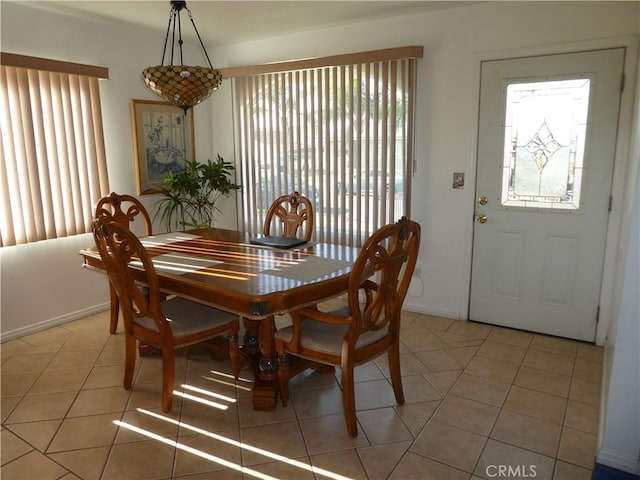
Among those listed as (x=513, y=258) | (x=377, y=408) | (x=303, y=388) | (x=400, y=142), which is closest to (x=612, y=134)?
(x=513, y=258)

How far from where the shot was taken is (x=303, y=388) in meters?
2.59

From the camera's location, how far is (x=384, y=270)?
2031 mm

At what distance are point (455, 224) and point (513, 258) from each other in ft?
1.62

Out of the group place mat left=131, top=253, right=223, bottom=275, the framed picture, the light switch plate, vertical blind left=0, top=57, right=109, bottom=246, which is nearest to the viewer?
place mat left=131, top=253, right=223, bottom=275

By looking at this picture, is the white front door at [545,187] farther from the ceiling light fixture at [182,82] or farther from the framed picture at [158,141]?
the framed picture at [158,141]

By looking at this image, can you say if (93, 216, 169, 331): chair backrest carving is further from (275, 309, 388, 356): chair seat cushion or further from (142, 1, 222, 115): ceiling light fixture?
(142, 1, 222, 115): ceiling light fixture

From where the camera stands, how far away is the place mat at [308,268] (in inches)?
87.0

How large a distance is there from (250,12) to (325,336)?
2.58 m

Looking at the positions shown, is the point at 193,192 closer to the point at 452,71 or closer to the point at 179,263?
the point at 179,263

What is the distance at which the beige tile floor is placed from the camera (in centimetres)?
195

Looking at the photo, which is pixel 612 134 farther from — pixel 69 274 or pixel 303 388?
pixel 69 274

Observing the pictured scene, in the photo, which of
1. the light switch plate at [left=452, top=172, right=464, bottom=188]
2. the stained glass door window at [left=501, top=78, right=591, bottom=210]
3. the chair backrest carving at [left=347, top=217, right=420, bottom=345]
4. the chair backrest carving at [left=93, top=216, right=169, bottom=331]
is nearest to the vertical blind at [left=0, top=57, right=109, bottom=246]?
the chair backrest carving at [left=93, top=216, right=169, bottom=331]

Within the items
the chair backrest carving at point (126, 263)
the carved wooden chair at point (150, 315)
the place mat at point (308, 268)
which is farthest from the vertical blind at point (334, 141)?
the chair backrest carving at point (126, 263)

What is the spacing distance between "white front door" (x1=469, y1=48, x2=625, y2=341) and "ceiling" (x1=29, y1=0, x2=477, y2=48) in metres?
0.81
